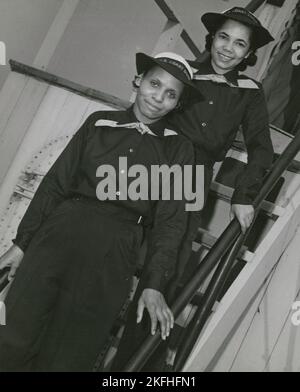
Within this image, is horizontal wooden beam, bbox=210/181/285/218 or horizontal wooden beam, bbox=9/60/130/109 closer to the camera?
horizontal wooden beam, bbox=210/181/285/218

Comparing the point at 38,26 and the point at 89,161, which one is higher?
the point at 38,26

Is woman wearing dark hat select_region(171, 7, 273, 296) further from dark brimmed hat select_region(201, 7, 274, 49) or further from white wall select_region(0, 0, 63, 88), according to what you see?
white wall select_region(0, 0, 63, 88)

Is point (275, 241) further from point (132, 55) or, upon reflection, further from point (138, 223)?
point (132, 55)

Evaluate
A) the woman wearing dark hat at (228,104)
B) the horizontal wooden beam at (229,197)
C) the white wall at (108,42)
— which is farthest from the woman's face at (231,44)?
the white wall at (108,42)

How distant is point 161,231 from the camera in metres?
1.84

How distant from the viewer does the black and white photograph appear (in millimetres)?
1760

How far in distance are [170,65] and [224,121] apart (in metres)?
0.50

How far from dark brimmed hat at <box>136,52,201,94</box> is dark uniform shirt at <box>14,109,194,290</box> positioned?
0.76 feet

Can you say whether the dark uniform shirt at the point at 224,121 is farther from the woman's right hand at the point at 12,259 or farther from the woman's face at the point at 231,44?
the woman's right hand at the point at 12,259

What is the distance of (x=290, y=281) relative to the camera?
8.65ft

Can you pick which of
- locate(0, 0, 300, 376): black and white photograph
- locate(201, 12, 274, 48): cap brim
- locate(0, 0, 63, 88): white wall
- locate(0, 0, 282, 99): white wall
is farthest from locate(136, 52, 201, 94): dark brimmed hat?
locate(0, 0, 282, 99): white wall

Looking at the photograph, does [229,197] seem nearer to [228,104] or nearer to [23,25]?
[228,104]
